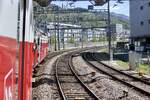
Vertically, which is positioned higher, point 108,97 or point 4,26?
point 4,26

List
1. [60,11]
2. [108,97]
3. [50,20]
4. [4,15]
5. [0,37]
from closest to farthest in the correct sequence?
1. [0,37]
2. [4,15]
3. [108,97]
4. [60,11]
5. [50,20]

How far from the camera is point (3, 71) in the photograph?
2.84 metres

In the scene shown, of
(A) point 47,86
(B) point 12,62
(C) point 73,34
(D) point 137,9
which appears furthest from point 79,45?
(B) point 12,62

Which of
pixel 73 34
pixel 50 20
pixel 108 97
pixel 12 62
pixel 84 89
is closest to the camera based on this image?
pixel 12 62

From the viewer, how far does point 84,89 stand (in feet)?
56.8

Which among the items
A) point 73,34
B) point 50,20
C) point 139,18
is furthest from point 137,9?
point 73,34

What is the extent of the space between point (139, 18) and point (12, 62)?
272 ft

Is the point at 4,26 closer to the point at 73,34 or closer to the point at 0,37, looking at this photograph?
the point at 0,37

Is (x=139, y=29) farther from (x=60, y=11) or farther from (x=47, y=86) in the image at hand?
(x=47, y=86)

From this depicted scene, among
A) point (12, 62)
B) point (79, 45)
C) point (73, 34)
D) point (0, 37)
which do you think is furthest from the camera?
point (73, 34)

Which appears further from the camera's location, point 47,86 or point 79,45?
point 79,45

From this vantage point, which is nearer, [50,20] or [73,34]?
[50,20]

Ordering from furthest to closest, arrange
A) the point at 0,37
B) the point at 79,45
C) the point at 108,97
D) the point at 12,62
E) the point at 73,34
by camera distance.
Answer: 1. the point at 73,34
2. the point at 79,45
3. the point at 108,97
4. the point at 12,62
5. the point at 0,37

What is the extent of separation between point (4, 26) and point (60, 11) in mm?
61733
